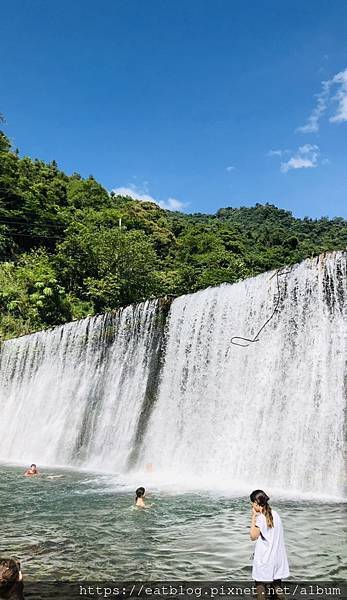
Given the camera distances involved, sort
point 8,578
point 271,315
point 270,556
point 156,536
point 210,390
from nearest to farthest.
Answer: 1. point 8,578
2. point 270,556
3. point 156,536
4. point 271,315
5. point 210,390

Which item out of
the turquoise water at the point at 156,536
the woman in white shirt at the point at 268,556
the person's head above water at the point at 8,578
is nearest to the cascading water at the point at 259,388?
the turquoise water at the point at 156,536

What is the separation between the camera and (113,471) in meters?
17.0

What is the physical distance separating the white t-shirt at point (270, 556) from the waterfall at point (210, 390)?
7157mm

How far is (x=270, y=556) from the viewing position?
4.46 metres

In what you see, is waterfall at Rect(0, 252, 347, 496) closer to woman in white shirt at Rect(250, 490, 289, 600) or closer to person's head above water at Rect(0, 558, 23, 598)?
woman in white shirt at Rect(250, 490, 289, 600)

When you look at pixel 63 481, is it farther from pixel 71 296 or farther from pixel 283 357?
pixel 71 296

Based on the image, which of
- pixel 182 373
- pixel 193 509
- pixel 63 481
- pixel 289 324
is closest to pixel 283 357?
pixel 289 324

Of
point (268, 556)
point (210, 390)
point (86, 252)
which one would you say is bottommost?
point (268, 556)

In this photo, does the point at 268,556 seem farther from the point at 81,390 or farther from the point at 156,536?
the point at 81,390

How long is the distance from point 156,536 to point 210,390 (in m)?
8.18

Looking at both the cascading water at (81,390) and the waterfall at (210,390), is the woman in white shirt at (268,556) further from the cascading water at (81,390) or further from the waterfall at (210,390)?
the cascading water at (81,390)

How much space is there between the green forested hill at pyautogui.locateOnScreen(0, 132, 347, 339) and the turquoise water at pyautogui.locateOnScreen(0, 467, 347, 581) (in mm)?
16875

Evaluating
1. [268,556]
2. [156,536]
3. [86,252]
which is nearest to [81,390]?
[156,536]

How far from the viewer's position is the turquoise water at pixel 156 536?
239 inches
